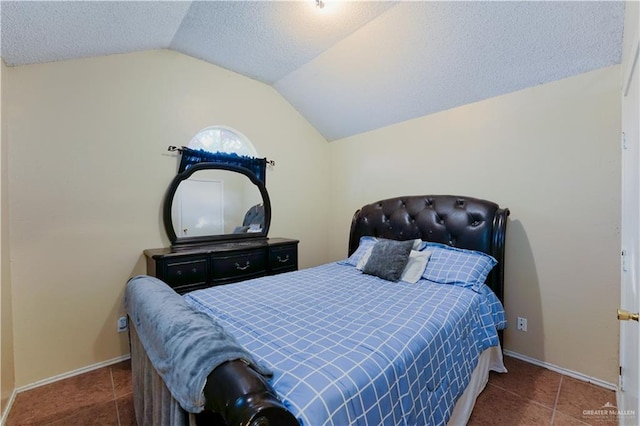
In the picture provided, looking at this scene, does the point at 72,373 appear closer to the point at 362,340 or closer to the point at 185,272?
the point at 185,272

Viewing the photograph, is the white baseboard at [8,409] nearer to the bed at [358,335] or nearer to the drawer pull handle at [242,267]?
the bed at [358,335]

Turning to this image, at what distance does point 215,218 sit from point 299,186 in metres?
1.19

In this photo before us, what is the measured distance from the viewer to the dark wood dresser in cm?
226

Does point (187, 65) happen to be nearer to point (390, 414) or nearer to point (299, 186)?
point (299, 186)

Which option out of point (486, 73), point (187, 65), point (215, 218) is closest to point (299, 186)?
point (215, 218)

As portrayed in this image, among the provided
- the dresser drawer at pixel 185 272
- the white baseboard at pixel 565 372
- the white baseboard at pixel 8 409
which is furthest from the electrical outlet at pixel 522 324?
the white baseboard at pixel 8 409

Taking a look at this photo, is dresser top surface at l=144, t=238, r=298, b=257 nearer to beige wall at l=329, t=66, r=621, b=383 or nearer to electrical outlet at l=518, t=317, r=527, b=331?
beige wall at l=329, t=66, r=621, b=383

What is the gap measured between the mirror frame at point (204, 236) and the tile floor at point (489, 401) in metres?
1.18

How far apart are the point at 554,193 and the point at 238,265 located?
2784 mm

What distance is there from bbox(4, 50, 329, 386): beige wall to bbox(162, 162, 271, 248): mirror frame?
0.28 feet

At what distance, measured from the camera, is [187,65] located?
270 centimetres

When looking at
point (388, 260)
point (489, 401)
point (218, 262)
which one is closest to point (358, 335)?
point (388, 260)

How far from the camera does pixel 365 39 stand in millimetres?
2363

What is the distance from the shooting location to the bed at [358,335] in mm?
837
